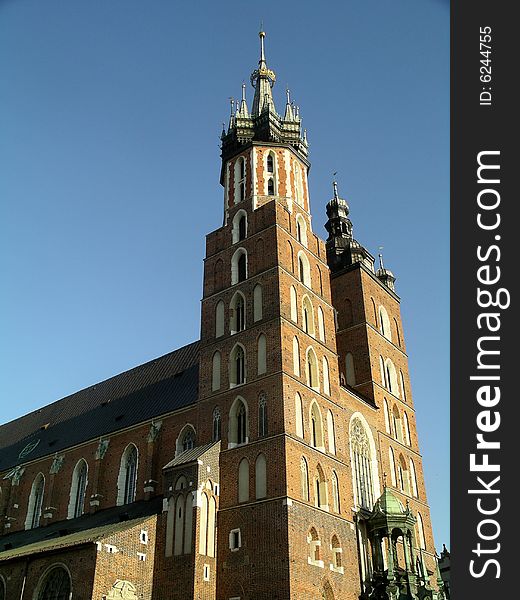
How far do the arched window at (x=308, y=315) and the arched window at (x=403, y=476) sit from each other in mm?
9612

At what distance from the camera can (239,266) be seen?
111ft

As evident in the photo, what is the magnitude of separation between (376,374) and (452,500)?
26.6 meters

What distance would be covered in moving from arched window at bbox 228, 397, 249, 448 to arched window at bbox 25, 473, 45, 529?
53.3 ft

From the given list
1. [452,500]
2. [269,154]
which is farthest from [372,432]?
[452,500]

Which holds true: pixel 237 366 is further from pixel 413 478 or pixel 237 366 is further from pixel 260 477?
pixel 413 478

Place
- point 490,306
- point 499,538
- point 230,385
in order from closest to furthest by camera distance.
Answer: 1. point 499,538
2. point 490,306
3. point 230,385

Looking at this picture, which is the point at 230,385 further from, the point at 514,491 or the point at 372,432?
the point at 514,491

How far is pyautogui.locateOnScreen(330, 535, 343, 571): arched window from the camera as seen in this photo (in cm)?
2698

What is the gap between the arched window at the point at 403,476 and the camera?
35.7 meters

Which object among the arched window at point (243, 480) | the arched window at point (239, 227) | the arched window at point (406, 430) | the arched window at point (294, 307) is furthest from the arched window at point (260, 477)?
the arched window at point (406, 430)

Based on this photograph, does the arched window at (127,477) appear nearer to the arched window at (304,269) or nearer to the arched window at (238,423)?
the arched window at (238,423)

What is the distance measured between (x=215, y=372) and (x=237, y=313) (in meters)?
3.04

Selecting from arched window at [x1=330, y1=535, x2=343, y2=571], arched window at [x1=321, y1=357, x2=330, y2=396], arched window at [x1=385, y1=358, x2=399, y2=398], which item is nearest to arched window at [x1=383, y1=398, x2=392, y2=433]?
arched window at [x1=385, y1=358, x2=399, y2=398]

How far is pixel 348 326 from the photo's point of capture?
3934cm
